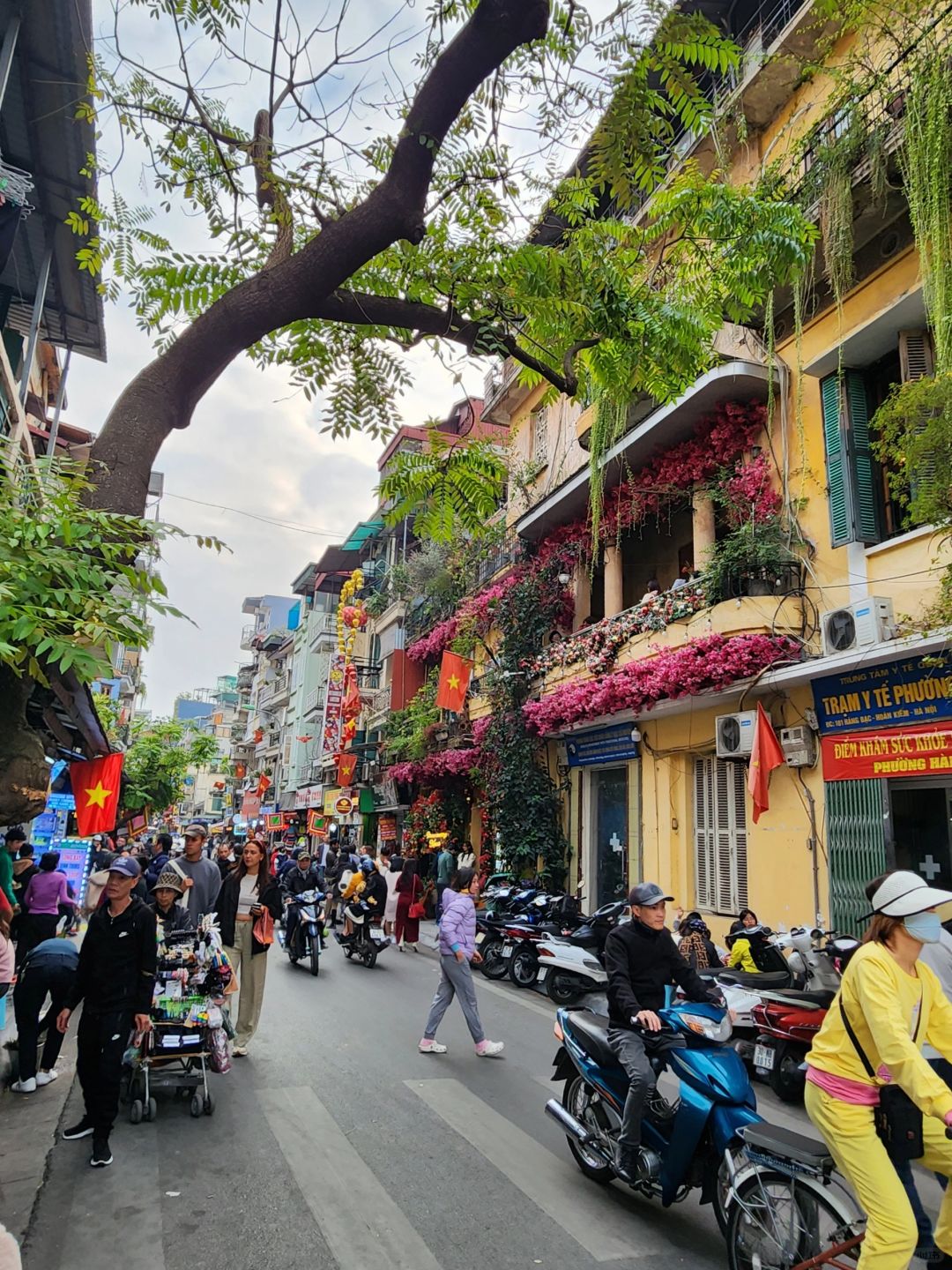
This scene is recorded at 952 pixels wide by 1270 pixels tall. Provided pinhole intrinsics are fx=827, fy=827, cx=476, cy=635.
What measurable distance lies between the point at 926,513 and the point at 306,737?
40.9 metres

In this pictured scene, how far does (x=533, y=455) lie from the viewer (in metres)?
21.2

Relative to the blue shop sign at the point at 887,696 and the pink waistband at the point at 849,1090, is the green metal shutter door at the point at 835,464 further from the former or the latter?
the pink waistband at the point at 849,1090

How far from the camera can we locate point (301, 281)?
14.0ft

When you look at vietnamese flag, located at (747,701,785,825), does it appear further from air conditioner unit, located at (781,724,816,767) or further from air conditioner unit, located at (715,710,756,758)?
air conditioner unit, located at (715,710,756,758)

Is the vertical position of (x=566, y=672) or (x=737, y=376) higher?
(x=737, y=376)

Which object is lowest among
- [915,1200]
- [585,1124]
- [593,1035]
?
[585,1124]

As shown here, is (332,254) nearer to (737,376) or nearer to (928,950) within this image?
(928,950)

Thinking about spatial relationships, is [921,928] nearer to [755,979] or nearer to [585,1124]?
[585,1124]

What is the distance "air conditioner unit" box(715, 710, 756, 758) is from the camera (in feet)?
38.2

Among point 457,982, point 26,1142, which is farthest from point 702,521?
point 26,1142

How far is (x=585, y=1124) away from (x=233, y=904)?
3.82 metres

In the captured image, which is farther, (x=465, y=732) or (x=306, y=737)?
(x=306, y=737)

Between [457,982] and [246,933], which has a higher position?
[246,933]

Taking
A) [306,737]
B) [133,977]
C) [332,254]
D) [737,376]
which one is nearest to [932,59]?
[737,376]
